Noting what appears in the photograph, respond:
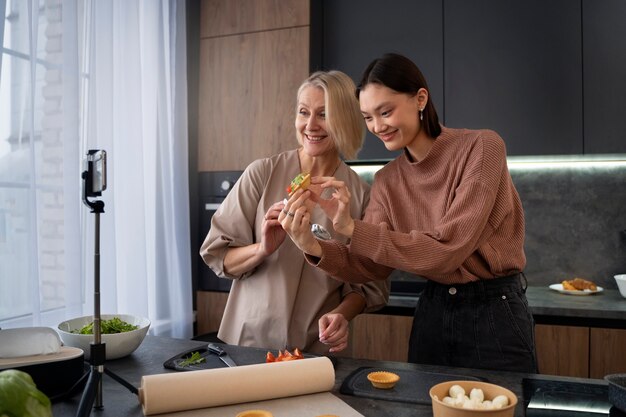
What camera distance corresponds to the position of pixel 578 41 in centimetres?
287

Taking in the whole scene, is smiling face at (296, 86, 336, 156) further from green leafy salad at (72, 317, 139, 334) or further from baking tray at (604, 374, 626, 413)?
baking tray at (604, 374, 626, 413)

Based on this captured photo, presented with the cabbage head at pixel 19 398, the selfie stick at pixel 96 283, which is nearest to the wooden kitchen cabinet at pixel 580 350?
the selfie stick at pixel 96 283

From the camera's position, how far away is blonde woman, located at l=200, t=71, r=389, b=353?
5.81 feet

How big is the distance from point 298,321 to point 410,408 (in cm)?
71

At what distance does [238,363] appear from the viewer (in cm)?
141

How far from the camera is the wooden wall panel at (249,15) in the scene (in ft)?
10.9

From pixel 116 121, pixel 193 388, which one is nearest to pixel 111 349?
pixel 193 388

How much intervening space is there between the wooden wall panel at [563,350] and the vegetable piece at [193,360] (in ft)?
6.09

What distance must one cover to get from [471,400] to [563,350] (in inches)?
75.5

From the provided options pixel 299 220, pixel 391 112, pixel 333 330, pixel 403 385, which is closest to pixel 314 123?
pixel 391 112

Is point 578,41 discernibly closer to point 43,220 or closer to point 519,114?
point 519,114

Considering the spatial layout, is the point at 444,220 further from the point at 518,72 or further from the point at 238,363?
the point at 518,72

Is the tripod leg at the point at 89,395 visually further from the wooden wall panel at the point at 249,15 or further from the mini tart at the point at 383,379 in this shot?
the wooden wall panel at the point at 249,15

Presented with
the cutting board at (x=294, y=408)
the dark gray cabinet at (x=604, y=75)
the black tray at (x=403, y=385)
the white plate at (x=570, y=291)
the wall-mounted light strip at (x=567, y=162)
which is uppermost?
the dark gray cabinet at (x=604, y=75)
